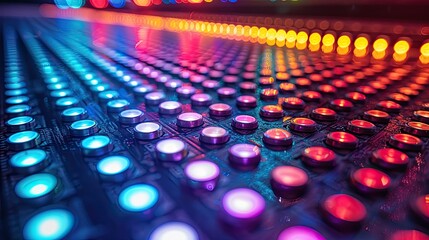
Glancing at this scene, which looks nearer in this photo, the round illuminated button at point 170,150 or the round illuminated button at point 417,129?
the round illuminated button at point 170,150

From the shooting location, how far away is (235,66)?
1.51m

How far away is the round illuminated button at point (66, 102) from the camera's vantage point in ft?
2.66

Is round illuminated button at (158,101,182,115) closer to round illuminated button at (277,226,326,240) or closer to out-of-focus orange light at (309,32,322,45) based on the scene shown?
round illuminated button at (277,226,326,240)

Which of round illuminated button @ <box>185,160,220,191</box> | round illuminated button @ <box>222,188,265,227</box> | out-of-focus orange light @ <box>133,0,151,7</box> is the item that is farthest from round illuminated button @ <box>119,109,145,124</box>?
out-of-focus orange light @ <box>133,0,151,7</box>

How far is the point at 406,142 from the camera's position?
0.60 meters

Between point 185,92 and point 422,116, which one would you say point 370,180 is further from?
point 185,92

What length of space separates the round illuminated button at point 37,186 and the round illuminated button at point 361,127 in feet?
2.18

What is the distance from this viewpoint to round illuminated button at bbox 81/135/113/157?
547 mm

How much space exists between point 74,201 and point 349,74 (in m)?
1.32

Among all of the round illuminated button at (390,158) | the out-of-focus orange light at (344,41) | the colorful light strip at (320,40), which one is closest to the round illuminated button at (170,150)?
the round illuminated button at (390,158)

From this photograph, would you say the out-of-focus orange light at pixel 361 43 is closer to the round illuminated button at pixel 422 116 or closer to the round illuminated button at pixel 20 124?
the round illuminated button at pixel 422 116

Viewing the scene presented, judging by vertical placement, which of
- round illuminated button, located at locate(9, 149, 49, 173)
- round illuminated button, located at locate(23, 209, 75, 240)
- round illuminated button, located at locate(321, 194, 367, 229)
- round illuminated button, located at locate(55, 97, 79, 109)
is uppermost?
round illuminated button, located at locate(321, 194, 367, 229)

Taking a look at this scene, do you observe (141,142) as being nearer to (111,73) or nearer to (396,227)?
(396,227)

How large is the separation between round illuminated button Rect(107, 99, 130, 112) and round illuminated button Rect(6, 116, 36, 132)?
19 centimetres
